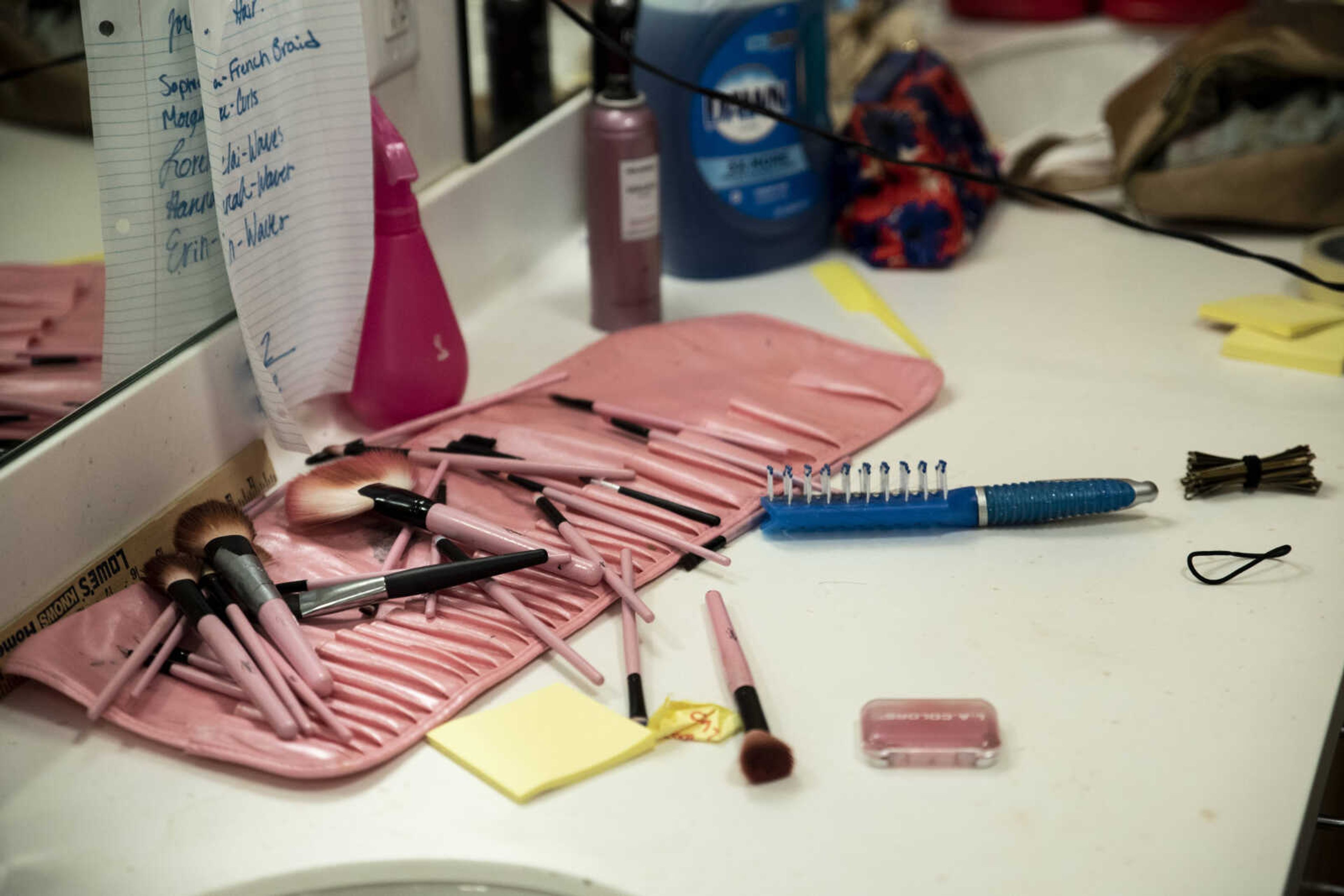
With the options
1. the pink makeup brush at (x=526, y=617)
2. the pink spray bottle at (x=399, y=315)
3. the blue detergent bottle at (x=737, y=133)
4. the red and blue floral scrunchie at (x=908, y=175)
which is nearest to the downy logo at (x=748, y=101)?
the blue detergent bottle at (x=737, y=133)

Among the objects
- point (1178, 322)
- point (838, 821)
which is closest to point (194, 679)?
point (838, 821)

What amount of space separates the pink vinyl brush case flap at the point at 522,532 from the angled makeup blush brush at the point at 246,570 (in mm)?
16

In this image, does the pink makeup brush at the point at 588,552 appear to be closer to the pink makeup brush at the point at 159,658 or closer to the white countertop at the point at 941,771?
the white countertop at the point at 941,771

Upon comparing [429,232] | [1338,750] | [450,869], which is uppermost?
[429,232]

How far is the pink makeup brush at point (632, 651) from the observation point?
2.01 feet

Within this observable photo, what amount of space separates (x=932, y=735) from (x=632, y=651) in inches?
6.3

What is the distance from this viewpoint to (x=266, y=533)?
0.75 m

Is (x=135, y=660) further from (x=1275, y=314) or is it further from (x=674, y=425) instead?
(x=1275, y=314)

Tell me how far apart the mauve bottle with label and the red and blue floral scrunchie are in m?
0.23

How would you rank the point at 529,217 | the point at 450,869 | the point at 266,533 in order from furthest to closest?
the point at 529,217, the point at 266,533, the point at 450,869

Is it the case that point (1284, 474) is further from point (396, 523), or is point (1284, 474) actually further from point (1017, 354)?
point (396, 523)

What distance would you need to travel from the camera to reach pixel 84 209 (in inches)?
34.3

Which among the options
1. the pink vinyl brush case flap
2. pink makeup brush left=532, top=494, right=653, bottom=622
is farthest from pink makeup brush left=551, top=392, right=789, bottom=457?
pink makeup brush left=532, top=494, right=653, bottom=622

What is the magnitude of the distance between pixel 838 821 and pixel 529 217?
759 mm
